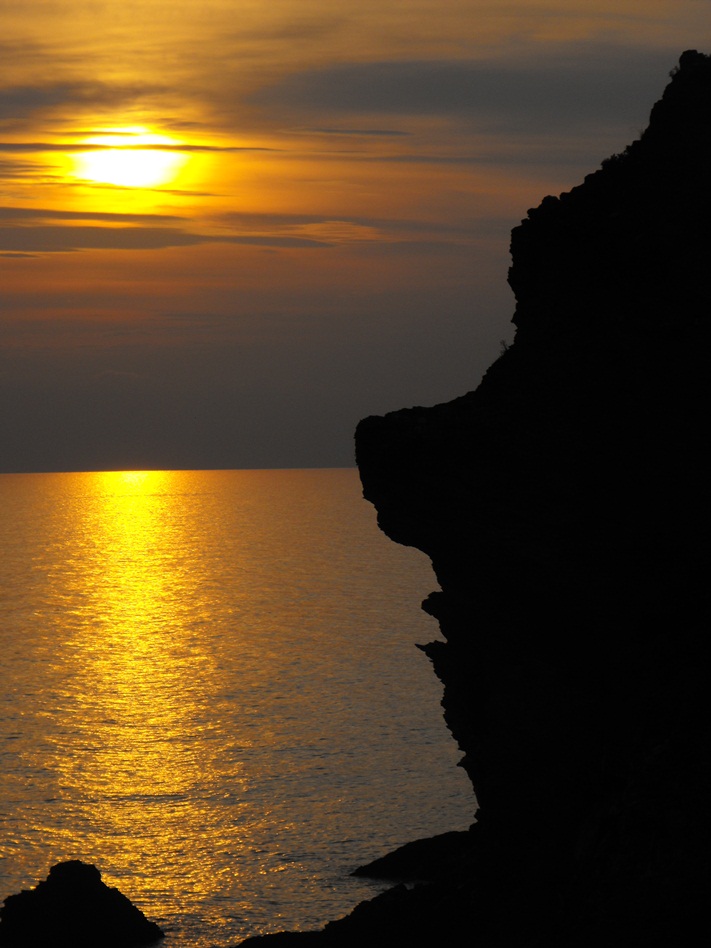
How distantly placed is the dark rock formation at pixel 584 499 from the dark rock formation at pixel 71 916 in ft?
56.6

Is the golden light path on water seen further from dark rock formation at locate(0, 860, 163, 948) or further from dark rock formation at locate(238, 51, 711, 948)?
dark rock formation at locate(238, 51, 711, 948)

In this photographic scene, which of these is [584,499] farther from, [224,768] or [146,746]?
[146,746]

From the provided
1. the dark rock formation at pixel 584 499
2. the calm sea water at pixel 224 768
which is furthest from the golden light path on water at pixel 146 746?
the dark rock formation at pixel 584 499

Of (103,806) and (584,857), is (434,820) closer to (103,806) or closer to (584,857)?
(103,806)

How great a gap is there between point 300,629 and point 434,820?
8526cm

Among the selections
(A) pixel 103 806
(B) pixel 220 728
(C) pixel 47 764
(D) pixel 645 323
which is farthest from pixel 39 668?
(D) pixel 645 323

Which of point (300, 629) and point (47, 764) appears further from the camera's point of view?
point (300, 629)

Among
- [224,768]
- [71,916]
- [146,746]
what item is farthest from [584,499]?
[146,746]

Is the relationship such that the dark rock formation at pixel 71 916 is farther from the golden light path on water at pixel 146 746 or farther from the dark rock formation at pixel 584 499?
the dark rock formation at pixel 584 499

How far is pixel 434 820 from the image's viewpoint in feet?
196

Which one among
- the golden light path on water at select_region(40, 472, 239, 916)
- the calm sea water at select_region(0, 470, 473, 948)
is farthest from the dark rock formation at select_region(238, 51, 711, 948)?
the golden light path on water at select_region(40, 472, 239, 916)

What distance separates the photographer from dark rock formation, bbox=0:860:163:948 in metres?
42.0

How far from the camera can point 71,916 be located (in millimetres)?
42719

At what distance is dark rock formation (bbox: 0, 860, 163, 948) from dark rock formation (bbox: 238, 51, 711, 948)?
56.6ft
